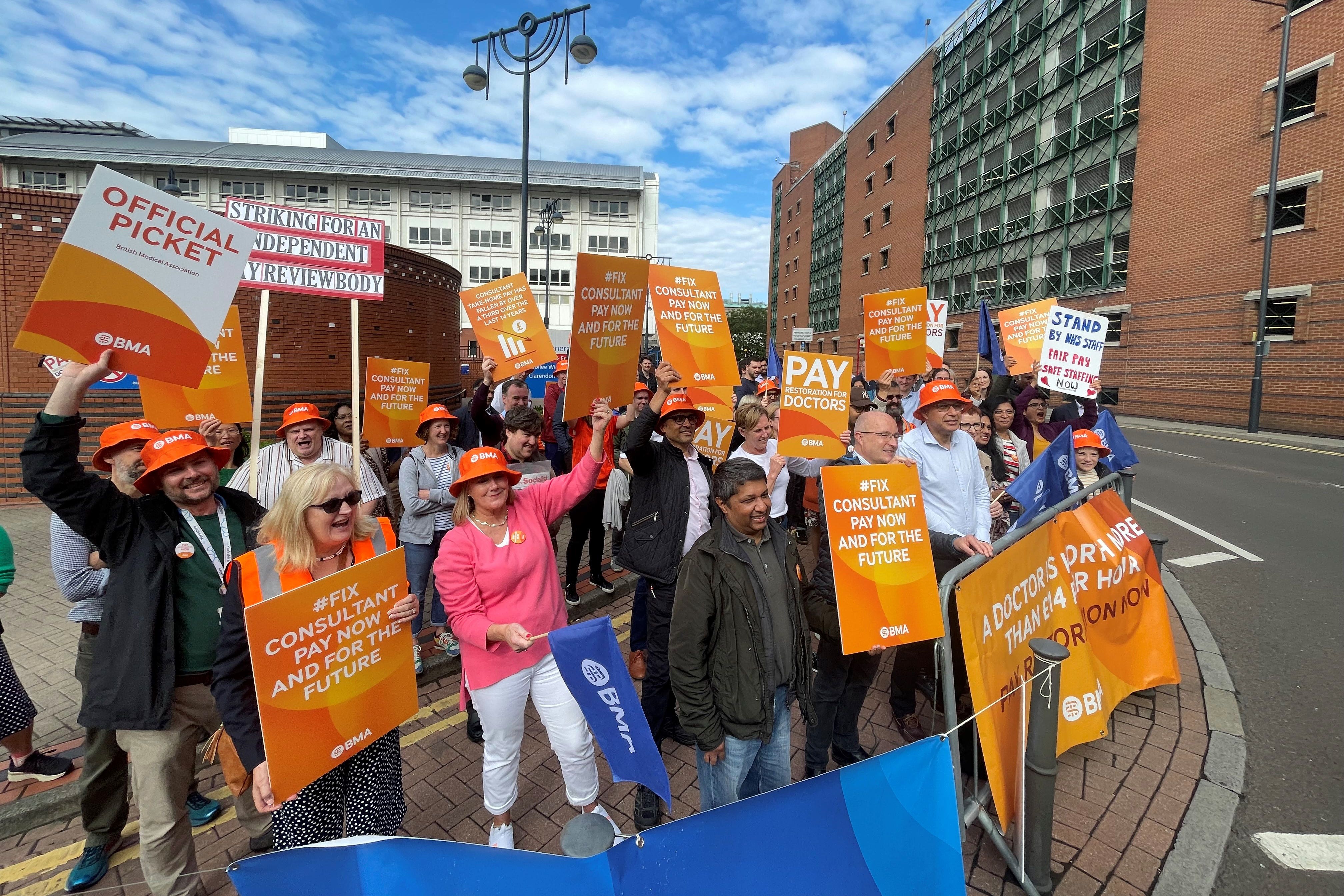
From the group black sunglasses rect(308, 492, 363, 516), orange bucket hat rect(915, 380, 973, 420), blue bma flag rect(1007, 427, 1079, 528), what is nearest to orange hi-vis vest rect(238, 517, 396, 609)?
black sunglasses rect(308, 492, 363, 516)

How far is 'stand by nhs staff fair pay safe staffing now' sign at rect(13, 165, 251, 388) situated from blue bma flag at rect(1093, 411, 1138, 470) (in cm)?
677

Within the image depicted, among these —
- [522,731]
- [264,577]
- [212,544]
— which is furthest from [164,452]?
[522,731]

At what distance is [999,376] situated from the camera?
7.70m

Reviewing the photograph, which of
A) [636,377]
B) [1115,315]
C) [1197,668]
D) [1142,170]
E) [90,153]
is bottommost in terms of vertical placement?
[1197,668]

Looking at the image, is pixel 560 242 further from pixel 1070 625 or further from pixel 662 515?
pixel 1070 625

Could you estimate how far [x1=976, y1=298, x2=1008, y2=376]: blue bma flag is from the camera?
911 cm

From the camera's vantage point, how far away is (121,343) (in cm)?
265

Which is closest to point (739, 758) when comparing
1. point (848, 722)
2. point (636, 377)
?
point (848, 722)

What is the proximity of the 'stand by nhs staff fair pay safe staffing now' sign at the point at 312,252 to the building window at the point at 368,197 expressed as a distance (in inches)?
2323

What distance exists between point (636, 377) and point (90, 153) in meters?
71.3

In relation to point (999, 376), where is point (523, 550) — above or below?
below

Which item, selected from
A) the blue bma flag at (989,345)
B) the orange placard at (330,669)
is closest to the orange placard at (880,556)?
the orange placard at (330,669)

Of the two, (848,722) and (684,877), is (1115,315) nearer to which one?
(848,722)

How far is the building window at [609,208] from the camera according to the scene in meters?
58.0
